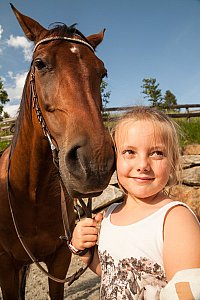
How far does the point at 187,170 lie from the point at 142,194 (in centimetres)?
601

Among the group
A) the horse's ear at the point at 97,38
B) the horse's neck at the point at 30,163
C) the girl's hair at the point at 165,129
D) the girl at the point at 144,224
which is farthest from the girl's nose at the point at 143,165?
the horse's ear at the point at 97,38

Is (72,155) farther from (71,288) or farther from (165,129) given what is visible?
(71,288)

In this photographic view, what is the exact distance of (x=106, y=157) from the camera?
4.59ft

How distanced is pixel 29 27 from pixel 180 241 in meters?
1.99

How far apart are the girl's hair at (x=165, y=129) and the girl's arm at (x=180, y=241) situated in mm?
259

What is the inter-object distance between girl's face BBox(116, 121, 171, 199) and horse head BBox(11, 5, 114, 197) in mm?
179

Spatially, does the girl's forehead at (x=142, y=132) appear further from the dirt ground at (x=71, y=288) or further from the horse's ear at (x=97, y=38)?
the dirt ground at (x=71, y=288)

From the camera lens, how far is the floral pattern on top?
3.57ft

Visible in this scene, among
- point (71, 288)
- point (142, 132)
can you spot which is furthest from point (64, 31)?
point (71, 288)

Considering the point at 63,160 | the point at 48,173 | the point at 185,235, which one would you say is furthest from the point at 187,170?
the point at 185,235

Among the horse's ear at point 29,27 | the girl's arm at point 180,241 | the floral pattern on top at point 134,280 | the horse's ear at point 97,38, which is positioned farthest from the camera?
the horse's ear at point 97,38

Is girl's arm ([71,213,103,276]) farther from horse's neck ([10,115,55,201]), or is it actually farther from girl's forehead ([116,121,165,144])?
horse's neck ([10,115,55,201])

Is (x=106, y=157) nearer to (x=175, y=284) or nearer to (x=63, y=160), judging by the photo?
(x=63, y=160)

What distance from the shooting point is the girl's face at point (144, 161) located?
1171 millimetres
